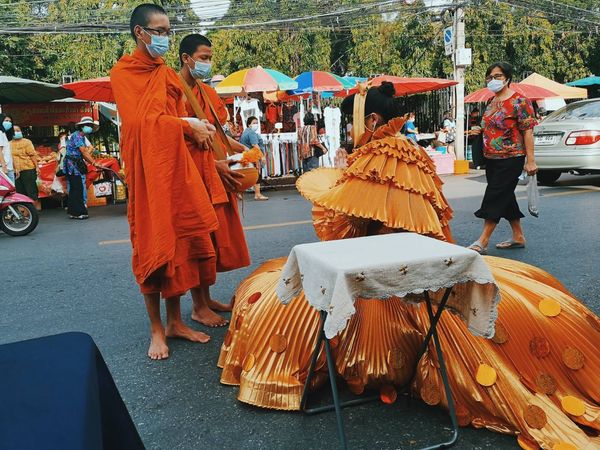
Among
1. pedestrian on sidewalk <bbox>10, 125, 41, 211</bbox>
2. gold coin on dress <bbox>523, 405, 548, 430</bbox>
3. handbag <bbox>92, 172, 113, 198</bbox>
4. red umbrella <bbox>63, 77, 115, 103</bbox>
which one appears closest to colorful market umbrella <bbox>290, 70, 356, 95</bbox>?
red umbrella <bbox>63, 77, 115, 103</bbox>

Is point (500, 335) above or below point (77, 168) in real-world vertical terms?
below

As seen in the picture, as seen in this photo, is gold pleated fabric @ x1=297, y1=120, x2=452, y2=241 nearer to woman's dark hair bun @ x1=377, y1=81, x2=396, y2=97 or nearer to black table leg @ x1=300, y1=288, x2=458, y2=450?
woman's dark hair bun @ x1=377, y1=81, x2=396, y2=97

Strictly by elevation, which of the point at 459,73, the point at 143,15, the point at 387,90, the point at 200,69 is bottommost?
the point at 387,90

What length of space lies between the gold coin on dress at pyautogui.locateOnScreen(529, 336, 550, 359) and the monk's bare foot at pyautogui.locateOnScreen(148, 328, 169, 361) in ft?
6.07

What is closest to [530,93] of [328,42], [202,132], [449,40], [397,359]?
[449,40]

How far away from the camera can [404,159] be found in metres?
2.46

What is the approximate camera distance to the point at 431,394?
236 centimetres

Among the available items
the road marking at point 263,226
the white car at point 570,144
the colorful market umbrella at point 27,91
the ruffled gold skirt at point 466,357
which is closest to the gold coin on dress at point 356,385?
the ruffled gold skirt at point 466,357

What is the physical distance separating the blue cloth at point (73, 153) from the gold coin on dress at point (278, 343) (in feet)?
25.3

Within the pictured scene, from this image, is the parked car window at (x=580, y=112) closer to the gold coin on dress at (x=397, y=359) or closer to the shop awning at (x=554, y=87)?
the shop awning at (x=554, y=87)

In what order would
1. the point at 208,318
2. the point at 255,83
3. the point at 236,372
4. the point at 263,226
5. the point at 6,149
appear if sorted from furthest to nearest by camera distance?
the point at 255,83
the point at 6,149
the point at 263,226
the point at 208,318
the point at 236,372

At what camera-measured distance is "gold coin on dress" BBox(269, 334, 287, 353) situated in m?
2.56

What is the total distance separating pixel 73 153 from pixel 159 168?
23.9ft

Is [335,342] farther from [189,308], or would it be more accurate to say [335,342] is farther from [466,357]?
[189,308]
